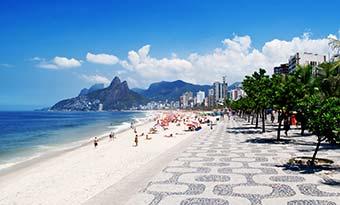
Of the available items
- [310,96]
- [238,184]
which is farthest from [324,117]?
[238,184]

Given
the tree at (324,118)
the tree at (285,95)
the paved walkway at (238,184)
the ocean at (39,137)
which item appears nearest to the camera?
the paved walkway at (238,184)

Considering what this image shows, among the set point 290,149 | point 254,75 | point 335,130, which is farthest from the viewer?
point 254,75

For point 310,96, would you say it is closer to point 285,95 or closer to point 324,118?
point 324,118

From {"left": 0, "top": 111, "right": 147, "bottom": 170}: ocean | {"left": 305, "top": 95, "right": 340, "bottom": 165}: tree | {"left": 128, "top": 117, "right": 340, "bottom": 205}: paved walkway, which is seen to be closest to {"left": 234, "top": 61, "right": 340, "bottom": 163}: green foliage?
{"left": 305, "top": 95, "right": 340, "bottom": 165}: tree

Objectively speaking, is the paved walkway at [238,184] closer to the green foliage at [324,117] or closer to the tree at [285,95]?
the green foliage at [324,117]

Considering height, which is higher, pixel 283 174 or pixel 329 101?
pixel 329 101

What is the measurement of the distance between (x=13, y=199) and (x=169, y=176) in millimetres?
4949

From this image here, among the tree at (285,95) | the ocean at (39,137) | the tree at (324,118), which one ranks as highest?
the tree at (285,95)

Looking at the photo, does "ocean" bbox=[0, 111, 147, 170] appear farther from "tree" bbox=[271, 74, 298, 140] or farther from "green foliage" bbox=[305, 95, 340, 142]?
"green foliage" bbox=[305, 95, 340, 142]

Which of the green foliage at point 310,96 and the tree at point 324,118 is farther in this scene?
the green foliage at point 310,96

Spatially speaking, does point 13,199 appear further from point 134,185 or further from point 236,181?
point 236,181

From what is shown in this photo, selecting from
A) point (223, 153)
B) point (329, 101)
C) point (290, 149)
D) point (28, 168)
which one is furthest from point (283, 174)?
point (28, 168)

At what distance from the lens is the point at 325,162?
14.5 m

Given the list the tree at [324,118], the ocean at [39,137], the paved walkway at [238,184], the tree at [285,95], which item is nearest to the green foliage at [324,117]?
the tree at [324,118]
